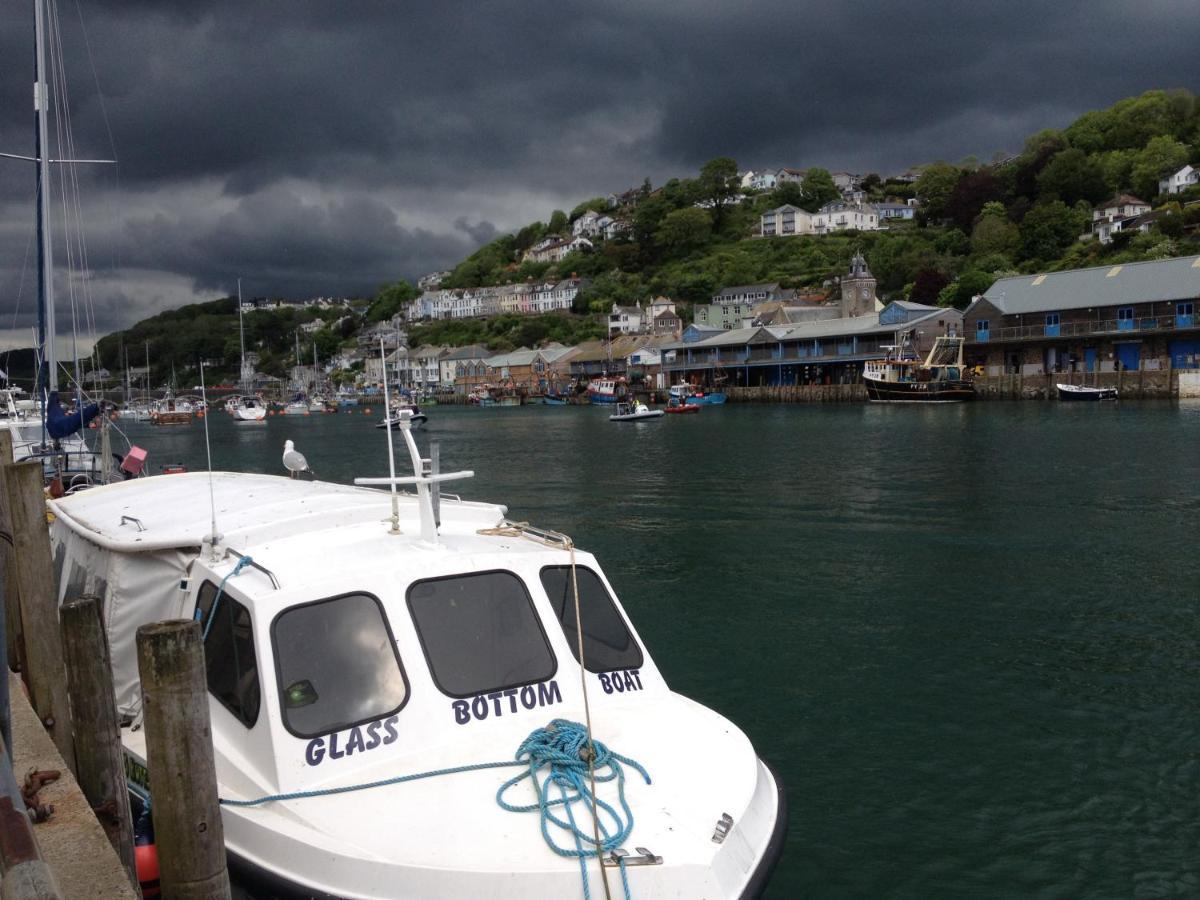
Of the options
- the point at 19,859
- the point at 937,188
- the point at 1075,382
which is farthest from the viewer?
the point at 937,188

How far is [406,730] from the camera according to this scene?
589cm

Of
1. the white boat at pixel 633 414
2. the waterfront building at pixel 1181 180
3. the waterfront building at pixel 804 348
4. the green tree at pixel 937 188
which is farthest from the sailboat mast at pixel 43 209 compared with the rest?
the green tree at pixel 937 188

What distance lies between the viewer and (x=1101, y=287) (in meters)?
85.4

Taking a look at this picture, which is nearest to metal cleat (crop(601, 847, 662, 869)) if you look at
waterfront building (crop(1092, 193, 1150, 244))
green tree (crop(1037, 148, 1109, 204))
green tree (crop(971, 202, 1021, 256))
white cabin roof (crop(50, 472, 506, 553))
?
white cabin roof (crop(50, 472, 506, 553))

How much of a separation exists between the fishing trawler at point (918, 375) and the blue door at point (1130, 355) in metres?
13.4

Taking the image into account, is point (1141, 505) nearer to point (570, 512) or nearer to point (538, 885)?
point (570, 512)

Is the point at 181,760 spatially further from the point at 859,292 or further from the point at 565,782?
the point at 859,292

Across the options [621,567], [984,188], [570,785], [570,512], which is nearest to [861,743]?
[570,785]

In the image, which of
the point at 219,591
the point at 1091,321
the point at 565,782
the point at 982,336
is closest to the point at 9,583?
the point at 219,591

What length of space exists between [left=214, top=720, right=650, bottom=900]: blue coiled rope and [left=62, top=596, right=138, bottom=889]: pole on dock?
629 mm

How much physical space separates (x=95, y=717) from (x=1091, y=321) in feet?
307

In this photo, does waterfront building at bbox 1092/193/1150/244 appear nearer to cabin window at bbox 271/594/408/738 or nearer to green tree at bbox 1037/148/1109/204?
green tree at bbox 1037/148/1109/204

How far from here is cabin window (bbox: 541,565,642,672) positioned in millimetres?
6805

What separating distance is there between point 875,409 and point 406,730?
8030 centimetres
